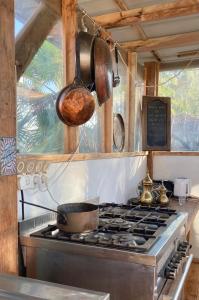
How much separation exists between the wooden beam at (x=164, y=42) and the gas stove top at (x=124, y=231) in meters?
1.62

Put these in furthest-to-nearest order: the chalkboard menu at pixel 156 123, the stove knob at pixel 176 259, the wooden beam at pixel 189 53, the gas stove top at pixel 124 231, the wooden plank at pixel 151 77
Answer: the wooden plank at pixel 151 77, the chalkboard menu at pixel 156 123, the wooden beam at pixel 189 53, the stove knob at pixel 176 259, the gas stove top at pixel 124 231

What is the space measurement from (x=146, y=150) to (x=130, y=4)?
1.66m

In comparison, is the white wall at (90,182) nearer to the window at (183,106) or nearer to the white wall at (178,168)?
the white wall at (178,168)

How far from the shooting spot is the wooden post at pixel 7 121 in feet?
3.63

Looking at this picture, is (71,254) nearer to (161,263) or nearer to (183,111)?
(161,263)

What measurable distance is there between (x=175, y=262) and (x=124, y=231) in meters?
0.30

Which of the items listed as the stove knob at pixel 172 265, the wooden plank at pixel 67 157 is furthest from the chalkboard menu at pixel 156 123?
the stove knob at pixel 172 265

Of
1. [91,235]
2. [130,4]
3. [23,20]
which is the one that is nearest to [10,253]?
[91,235]

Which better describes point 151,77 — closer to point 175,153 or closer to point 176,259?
point 175,153

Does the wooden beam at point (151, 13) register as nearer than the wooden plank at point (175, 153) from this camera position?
Yes

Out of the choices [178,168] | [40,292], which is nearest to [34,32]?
[40,292]

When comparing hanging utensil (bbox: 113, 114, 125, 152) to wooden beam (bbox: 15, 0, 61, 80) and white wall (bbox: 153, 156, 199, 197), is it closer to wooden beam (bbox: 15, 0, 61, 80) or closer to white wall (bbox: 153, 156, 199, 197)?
white wall (bbox: 153, 156, 199, 197)

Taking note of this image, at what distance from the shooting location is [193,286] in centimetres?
285

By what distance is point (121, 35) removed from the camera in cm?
279
